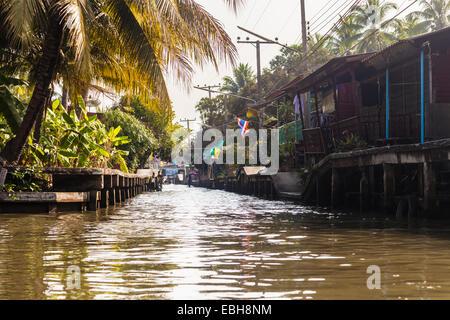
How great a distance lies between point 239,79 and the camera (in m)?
65.0

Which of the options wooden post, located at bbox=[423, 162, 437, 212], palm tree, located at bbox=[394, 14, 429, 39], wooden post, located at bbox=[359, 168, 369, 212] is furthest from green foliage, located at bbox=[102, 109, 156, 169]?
palm tree, located at bbox=[394, 14, 429, 39]

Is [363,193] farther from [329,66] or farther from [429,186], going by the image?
[329,66]

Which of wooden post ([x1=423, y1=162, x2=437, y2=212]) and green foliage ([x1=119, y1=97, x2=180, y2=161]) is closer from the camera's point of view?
wooden post ([x1=423, y1=162, x2=437, y2=212])

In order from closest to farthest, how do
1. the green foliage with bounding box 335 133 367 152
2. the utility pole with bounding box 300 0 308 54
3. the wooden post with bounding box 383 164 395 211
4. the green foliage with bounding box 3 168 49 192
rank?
the green foliage with bounding box 3 168 49 192
the wooden post with bounding box 383 164 395 211
the green foliage with bounding box 335 133 367 152
the utility pole with bounding box 300 0 308 54

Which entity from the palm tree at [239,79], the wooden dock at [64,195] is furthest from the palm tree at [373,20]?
the wooden dock at [64,195]

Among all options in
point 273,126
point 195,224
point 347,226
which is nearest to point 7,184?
point 195,224

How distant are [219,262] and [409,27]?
158 feet

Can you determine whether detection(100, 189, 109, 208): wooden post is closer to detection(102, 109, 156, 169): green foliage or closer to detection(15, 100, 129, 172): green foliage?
detection(15, 100, 129, 172): green foliage

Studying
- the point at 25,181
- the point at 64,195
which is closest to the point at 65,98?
the point at 25,181

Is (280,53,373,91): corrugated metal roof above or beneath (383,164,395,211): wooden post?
above

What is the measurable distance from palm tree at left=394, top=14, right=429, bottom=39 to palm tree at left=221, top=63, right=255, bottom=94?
19.2 m

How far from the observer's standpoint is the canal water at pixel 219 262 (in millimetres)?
3941

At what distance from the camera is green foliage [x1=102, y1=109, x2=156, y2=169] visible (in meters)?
29.5
